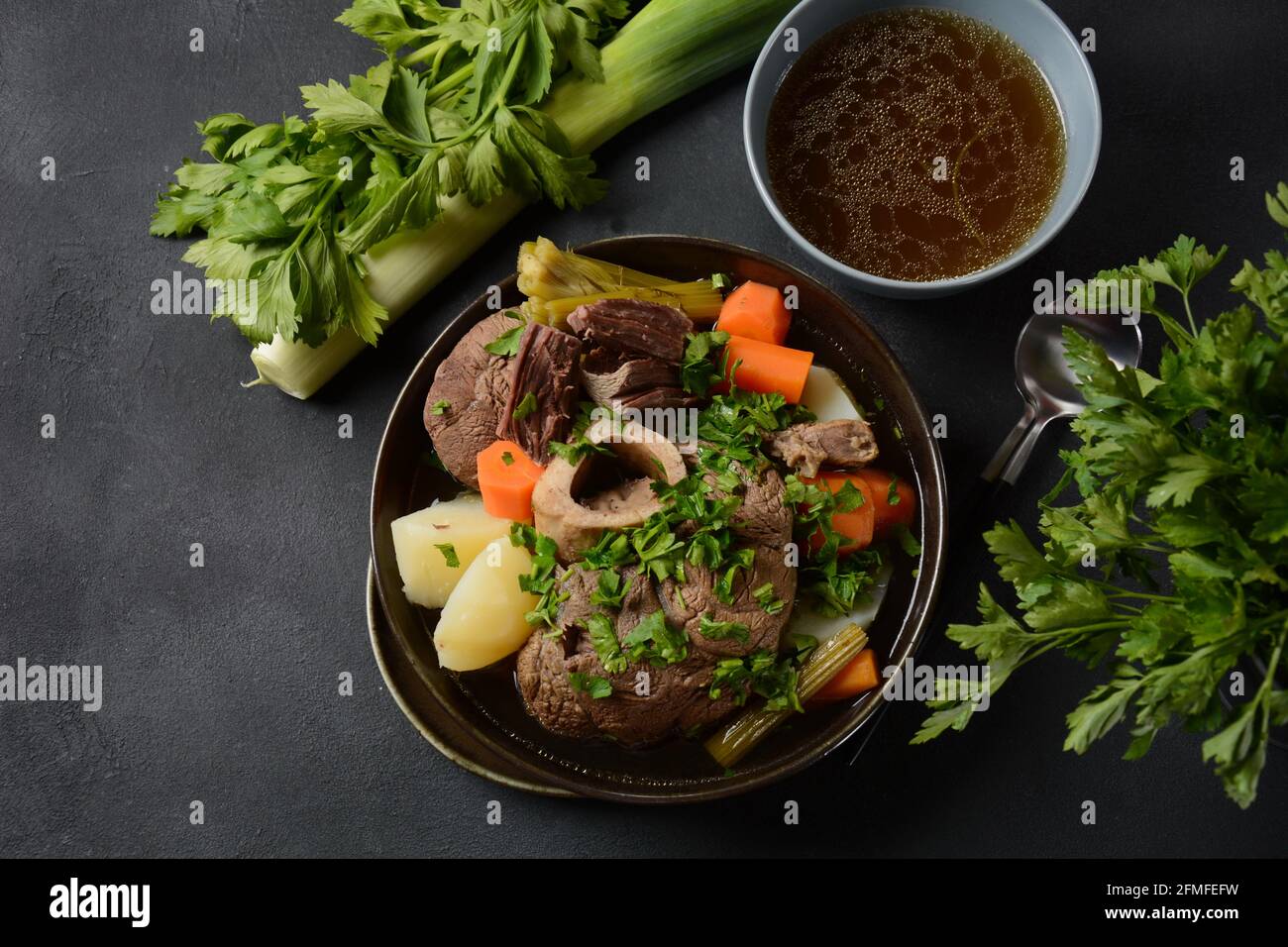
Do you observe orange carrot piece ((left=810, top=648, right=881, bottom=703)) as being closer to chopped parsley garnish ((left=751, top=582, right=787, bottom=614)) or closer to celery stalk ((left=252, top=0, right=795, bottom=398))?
chopped parsley garnish ((left=751, top=582, right=787, bottom=614))

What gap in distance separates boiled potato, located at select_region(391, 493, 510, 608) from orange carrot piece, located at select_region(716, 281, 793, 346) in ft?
2.70

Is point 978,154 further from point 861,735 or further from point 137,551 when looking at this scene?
point 137,551

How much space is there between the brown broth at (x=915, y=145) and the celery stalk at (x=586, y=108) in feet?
1.11

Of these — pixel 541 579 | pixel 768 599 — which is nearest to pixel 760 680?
pixel 768 599

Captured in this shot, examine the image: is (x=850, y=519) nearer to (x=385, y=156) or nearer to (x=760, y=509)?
(x=760, y=509)

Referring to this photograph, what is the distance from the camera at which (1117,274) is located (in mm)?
2426

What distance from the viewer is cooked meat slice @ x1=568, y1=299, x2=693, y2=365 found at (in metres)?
2.68

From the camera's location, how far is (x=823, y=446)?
267 centimetres

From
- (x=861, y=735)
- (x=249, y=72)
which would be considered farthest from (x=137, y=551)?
(x=861, y=735)

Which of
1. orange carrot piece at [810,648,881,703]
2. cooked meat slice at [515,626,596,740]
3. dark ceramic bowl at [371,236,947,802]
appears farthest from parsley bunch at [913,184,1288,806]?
cooked meat slice at [515,626,596,740]

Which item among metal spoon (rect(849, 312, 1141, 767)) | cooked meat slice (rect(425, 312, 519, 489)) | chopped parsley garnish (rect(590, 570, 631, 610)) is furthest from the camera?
metal spoon (rect(849, 312, 1141, 767))

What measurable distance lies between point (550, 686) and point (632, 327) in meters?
0.96

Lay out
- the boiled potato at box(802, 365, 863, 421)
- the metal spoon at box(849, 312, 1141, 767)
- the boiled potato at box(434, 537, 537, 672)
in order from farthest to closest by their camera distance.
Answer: the metal spoon at box(849, 312, 1141, 767) < the boiled potato at box(802, 365, 863, 421) < the boiled potato at box(434, 537, 537, 672)
